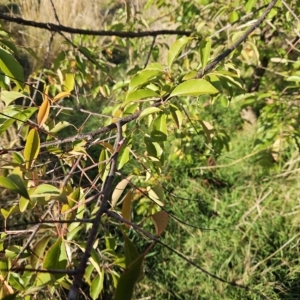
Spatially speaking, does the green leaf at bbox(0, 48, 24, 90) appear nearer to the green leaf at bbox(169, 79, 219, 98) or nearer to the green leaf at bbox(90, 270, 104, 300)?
the green leaf at bbox(169, 79, 219, 98)

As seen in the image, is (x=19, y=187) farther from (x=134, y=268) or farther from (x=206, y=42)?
(x=206, y=42)

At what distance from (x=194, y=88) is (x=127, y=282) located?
15.0 inches

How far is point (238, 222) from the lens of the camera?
80.4 inches

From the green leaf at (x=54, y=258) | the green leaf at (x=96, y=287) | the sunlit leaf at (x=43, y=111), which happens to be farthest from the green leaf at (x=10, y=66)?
the green leaf at (x=96, y=287)

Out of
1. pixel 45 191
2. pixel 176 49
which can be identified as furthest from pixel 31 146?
pixel 176 49

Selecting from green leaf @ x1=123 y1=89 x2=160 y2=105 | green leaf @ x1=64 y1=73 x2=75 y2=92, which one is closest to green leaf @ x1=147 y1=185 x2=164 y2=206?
green leaf @ x1=123 y1=89 x2=160 y2=105

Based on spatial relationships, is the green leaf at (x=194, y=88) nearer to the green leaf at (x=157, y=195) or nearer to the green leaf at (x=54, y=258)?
the green leaf at (x=157, y=195)

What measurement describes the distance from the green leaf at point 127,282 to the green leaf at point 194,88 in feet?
1.16

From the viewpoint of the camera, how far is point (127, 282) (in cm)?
36

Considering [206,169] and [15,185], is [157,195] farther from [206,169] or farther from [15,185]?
[206,169]

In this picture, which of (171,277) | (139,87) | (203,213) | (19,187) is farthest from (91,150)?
(19,187)

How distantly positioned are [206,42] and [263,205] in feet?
4.74

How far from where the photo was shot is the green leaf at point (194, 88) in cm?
65

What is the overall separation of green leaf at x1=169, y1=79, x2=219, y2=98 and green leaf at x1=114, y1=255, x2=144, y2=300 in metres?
0.36
